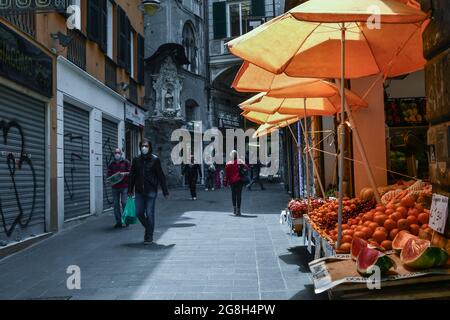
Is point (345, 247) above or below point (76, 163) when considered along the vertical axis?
below

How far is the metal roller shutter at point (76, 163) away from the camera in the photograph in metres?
10.9

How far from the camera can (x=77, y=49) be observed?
11.5 meters

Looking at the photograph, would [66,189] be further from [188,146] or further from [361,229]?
[188,146]

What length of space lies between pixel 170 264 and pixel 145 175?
214cm

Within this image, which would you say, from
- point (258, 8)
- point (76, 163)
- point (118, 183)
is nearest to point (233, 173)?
point (118, 183)

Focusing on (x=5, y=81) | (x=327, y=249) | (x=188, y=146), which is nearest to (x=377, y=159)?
(x=327, y=249)

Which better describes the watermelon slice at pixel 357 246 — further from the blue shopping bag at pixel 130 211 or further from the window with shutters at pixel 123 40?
the window with shutters at pixel 123 40

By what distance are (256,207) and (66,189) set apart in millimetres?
6061

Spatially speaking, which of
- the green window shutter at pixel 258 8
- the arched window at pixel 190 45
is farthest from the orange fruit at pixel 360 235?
the green window shutter at pixel 258 8

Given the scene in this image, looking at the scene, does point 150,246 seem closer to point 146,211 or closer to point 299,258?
point 146,211

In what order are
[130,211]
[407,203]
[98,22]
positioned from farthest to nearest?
1. [98,22]
2. [130,211]
3. [407,203]

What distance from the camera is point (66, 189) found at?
10.7m

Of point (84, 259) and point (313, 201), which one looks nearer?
point (84, 259)
